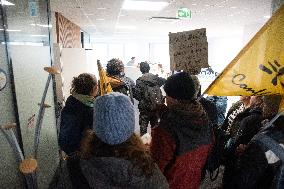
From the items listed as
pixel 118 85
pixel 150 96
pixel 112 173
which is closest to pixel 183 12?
pixel 150 96

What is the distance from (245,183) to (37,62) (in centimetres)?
247

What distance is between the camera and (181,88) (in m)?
1.78

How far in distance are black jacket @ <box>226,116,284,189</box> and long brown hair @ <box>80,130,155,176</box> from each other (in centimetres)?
59

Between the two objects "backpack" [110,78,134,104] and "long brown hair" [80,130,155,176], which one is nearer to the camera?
"long brown hair" [80,130,155,176]

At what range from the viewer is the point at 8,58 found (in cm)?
236

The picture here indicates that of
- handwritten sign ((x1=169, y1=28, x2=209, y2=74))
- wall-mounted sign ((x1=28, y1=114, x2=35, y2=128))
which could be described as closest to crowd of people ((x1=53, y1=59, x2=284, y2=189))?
handwritten sign ((x1=169, y1=28, x2=209, y2=74))

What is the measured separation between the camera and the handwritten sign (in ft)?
8.80

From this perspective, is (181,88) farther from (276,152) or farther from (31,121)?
(31,121)

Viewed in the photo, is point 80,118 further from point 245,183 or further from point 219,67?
point 219,67

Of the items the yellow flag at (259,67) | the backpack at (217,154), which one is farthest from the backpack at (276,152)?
the backpack at (217,154)

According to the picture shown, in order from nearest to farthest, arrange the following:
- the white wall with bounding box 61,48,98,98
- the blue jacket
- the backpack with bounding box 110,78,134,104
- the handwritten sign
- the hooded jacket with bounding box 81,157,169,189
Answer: the hooded jacket with bounding box 81,157,169,189 → the blue jacket → the handwritten sign → the backpack with bounding box 110,78,134,104 → the white wall with bounding box 61,48,98,98

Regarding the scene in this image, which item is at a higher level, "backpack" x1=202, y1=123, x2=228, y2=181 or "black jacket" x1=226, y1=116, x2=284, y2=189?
"black jacket" x1=226, y1=116, x2=284, y2=189

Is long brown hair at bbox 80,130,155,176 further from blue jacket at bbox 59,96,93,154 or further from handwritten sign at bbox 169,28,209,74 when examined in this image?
handwritten sign at bbox 169,28,209,74

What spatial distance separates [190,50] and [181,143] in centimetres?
135
